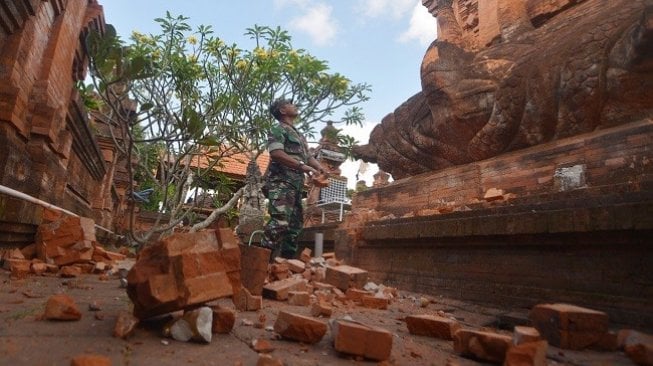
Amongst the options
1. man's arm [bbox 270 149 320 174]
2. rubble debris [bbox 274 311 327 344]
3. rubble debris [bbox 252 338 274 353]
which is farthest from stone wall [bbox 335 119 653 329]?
rubble debris [bbox 252 338 274 353]

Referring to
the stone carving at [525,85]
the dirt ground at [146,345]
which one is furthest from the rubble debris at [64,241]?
the stone carving at [525,85]

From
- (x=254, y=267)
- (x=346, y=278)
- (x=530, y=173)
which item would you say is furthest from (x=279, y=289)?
(x=530, y=173)

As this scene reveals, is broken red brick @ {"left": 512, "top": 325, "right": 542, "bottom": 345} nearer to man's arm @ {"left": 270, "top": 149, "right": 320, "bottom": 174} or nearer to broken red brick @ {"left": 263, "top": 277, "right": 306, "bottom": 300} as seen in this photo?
broken red brick @ {"left": 263, "top": 277, "right": 306, "bottom": 300}

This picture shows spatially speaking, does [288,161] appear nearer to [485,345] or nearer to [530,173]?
[530,173]

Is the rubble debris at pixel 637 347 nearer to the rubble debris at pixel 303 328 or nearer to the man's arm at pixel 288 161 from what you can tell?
the rubble debris at pixel 303 328

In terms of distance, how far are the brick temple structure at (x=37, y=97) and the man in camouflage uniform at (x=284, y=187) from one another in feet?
6.43

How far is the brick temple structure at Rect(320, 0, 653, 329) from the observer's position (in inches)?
94.0

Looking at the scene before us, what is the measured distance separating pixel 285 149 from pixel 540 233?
243 cm

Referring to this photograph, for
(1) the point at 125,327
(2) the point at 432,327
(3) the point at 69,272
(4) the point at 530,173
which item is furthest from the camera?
(4) the point at 530,173

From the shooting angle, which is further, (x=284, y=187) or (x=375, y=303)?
(x=284, y=187)

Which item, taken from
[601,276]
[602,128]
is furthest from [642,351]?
[602,128]

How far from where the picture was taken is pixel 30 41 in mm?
3502

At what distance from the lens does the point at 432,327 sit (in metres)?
1.93

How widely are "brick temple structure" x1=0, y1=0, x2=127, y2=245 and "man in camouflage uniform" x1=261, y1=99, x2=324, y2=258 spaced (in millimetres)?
1960
